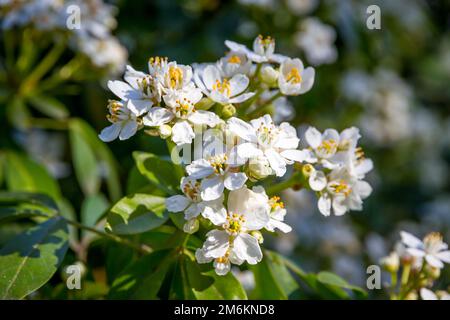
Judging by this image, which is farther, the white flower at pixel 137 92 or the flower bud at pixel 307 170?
the flower bud at pixel 307 170

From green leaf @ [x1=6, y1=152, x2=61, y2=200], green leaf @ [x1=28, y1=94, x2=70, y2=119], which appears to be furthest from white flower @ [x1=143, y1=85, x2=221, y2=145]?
green leaf @ [x1=28, y1=94, x2=70, y2=119]

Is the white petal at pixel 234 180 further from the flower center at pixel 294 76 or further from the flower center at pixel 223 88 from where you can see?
the flower center at pixel 294 76

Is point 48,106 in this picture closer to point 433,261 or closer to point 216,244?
point 216,244

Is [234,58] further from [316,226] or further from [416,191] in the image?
[416,191]

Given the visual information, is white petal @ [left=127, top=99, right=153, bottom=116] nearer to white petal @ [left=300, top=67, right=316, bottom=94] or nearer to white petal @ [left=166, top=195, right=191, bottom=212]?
white petal @ [left=166, top=195, right=191, bottom=212]

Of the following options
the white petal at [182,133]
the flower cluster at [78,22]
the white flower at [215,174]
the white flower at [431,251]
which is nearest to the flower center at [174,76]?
the white petal at [182,133]

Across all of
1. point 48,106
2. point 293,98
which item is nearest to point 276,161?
point 48,106
